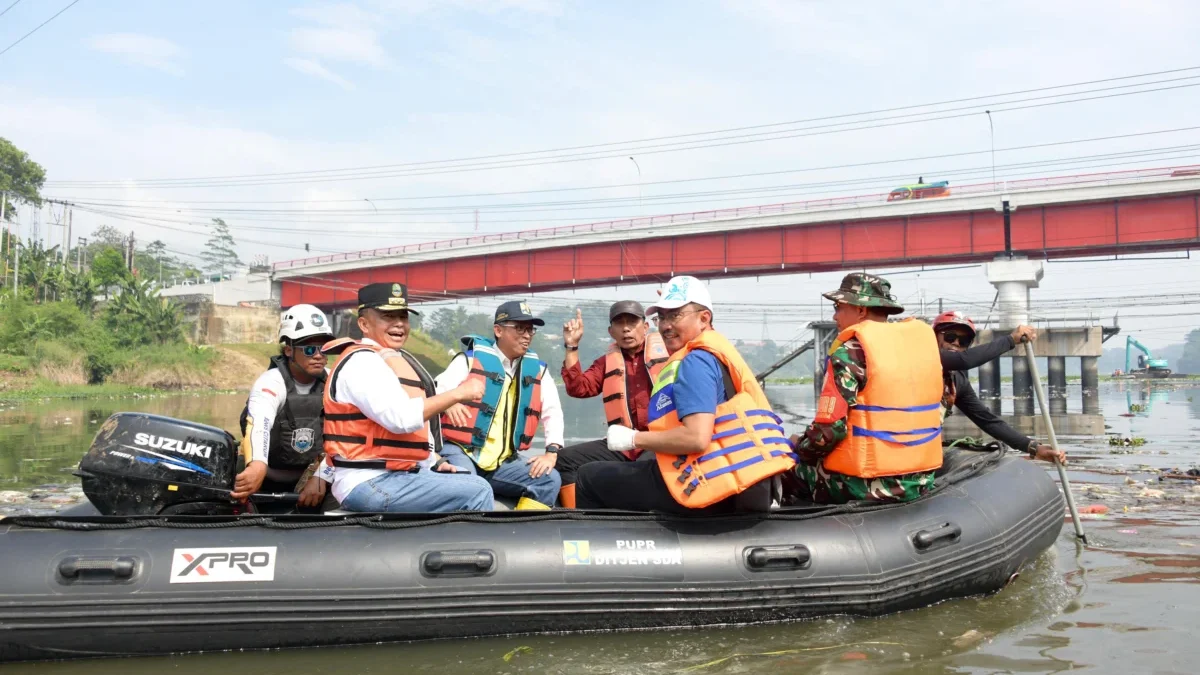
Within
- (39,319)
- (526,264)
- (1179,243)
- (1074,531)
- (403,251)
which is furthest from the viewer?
(403,251)

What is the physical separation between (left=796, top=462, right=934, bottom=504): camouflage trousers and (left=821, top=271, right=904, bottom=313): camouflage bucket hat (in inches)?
36.8

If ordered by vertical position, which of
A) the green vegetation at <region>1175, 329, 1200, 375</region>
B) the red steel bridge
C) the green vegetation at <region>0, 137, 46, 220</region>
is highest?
the green vegetation at <region>0, 137, 46, 220</region>

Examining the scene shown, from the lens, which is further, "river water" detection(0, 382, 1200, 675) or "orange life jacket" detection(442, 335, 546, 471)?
"orange life jacket" detection(442, 335, 546, 471)

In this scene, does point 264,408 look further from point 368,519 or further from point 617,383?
point 617,383

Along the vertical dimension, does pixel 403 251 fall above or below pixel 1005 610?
above

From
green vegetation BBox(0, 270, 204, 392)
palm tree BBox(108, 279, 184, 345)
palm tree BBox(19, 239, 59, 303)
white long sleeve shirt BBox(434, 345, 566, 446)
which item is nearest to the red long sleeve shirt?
white long sleeve shirt BBox(434, 345, 566, 446)

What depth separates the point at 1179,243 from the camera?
26188mm

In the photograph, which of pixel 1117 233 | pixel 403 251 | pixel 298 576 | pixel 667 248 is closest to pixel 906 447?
pixel 298 576

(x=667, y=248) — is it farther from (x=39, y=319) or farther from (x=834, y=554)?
(x=834, y=554)

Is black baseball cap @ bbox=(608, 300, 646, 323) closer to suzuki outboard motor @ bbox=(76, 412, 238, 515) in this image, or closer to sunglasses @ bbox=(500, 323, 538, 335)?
sunglasses @ bbox=(500, 323, 538, 335)

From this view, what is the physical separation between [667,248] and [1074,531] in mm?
27589

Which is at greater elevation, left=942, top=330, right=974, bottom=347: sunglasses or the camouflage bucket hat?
the camouflage bucket hat

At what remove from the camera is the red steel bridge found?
87.3ft

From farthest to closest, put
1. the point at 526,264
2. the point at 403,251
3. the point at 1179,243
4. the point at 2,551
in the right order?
the point at 403,251 → the point at 526,264 → the point at 1179,243 → the point at 2,551
